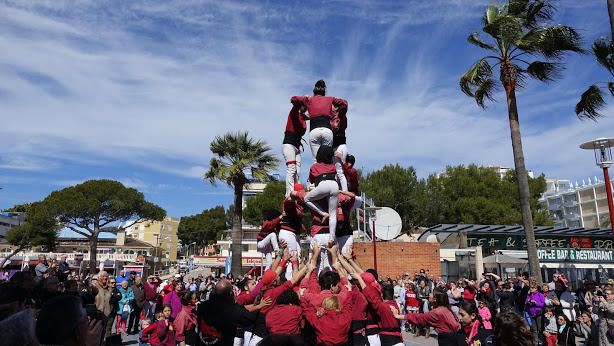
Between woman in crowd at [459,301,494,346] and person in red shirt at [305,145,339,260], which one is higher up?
person in red shirt at [305,145,339,260]

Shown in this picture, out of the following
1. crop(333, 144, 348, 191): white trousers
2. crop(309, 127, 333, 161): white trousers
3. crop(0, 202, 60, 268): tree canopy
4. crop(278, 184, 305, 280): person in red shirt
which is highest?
crop(0, 202, 60, 268): tree canopy

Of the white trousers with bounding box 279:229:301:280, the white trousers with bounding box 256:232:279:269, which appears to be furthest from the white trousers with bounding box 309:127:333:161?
the white trousers with bounding box 256:232:279:269

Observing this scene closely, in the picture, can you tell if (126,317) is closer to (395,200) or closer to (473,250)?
(473,250)

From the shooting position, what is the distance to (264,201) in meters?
46.6

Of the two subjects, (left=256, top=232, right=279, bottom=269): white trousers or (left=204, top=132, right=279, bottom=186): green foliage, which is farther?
(left=204, top=132, right=279, bottom=186): green foliage

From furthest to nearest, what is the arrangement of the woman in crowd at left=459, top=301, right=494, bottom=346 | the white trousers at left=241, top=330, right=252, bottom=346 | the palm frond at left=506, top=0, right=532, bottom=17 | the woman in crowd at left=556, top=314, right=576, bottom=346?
the palm frond at left=506, top=0, right=532, bottom=17 → the woman in crowd at left=556, top=314, right=576, bottom=346 → the white trousers at left=241, top=330, right=252, bottom=346 → the woman in crowd at left=459, top=301, right=494, bottom=346

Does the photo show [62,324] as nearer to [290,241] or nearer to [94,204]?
[290,241]

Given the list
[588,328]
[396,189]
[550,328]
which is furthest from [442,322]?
[396,189]

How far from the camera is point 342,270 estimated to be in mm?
6496

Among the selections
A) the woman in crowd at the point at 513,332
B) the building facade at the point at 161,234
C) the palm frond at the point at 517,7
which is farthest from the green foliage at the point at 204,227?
the woman in crowd at the point at 513,332

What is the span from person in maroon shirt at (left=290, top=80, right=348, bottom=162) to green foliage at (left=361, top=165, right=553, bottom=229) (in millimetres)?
34460

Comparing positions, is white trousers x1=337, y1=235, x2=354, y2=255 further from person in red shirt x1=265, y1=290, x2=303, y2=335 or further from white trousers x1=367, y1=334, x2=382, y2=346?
person in red shirt x1=265, y1=290, x2=303, y2=335

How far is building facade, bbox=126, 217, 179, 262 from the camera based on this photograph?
91050mm

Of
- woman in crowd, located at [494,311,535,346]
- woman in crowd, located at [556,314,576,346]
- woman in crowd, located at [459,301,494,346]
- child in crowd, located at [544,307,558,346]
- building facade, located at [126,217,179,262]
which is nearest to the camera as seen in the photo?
woman in crowd, located at [494,311,535,346]
